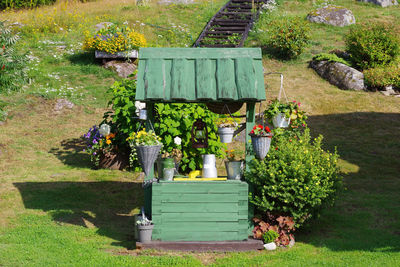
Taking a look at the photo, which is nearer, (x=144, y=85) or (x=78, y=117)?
(x=144, y=85)

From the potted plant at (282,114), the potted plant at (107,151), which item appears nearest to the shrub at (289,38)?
the potted plant at (107,151)

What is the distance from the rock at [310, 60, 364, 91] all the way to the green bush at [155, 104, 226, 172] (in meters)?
7.83

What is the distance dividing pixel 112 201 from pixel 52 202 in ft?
3.73

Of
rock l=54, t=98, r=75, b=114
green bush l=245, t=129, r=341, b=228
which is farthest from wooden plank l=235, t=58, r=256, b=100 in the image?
rock l=54, t=98, r=75, b=114

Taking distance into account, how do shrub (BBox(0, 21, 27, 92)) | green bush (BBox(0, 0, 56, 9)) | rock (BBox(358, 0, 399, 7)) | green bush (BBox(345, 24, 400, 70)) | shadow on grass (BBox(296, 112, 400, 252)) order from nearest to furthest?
shadow on grass (BBox(296, 112, 400, 252)) < shrub (BBox(0, 21, 27, 92)) < green bush (BBox(345, 24, 400, 70)) < green bush (BBox(0, 0, 56, 9)) < rock (BBox(358, 0, 399, 7))

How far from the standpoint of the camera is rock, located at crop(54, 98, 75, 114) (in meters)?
15.2

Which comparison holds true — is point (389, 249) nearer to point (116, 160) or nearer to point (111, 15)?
point (116, 160)

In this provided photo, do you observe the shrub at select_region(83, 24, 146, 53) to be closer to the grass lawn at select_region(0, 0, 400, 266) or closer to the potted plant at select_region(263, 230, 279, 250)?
the grass lawn at select_region(0, 0, 400, 266)

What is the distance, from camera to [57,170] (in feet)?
38.2

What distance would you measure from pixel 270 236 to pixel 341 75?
11.4 meters

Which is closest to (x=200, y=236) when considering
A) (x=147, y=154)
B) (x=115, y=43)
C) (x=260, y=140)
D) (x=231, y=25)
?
(x=147, y=154)

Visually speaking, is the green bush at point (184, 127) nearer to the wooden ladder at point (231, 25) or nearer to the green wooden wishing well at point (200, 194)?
the green wooden wishing well at point (200, 194)

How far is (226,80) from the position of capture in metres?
7.54

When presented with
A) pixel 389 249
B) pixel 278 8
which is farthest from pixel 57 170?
pixel 278 8
